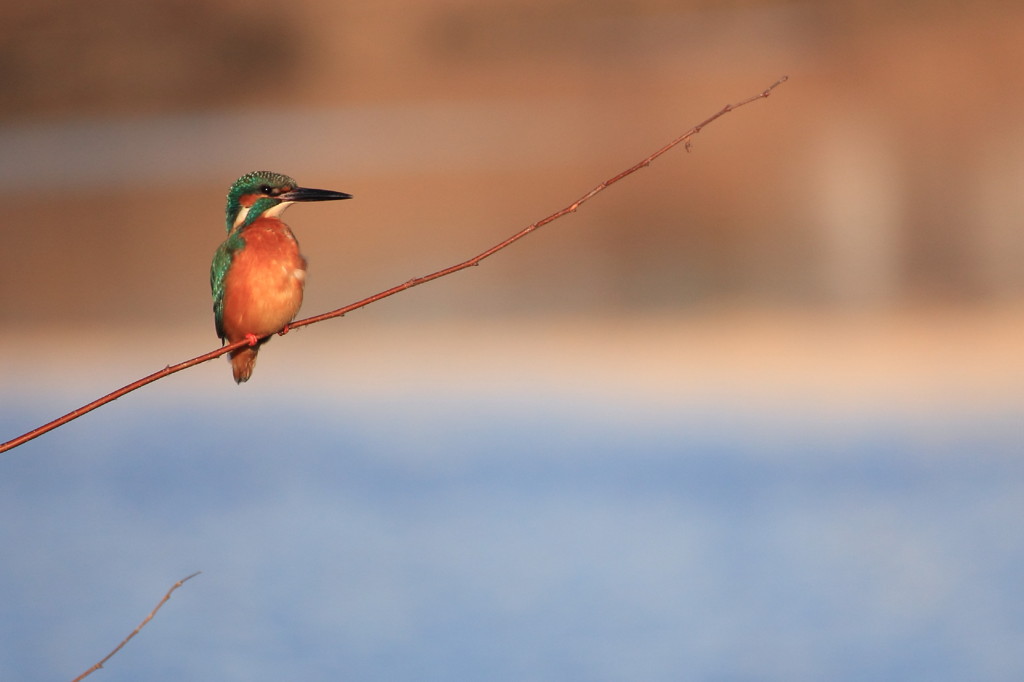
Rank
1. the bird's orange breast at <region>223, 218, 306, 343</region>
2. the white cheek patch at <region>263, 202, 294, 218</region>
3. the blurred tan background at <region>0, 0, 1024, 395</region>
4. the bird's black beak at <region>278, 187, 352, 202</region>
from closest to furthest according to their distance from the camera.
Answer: the bird's black beak at <region>278, 187, 352, 202</region>, the bird's orange breast at <region>223, 218, 306, 343</region>, the white cheek patch at <region>263, 202, 294, 218</region>, the blurred tan background at <region>0, 0, 1024, 395</region>

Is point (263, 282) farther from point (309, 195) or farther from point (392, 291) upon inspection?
point (392, 291)

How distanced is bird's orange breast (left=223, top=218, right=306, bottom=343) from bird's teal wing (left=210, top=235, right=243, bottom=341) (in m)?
0.01

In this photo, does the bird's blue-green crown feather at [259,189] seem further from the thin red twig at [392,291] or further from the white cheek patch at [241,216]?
the thin red twig at [392,291]

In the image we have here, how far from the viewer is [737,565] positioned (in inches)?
143

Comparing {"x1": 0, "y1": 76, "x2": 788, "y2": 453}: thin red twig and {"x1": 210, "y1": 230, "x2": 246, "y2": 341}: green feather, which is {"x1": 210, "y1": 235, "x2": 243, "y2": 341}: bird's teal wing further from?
{"x1": 0, "y1": 76, "x2": 788, "y2": 453}: thin red twig

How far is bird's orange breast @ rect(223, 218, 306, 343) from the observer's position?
1559mm

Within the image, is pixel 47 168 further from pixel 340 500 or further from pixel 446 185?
pixel 340 500

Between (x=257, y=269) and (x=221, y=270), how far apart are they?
11cm

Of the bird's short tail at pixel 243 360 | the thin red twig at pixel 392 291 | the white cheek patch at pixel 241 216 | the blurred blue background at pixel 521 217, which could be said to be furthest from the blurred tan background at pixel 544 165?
the thin red twig at pixel 392 291

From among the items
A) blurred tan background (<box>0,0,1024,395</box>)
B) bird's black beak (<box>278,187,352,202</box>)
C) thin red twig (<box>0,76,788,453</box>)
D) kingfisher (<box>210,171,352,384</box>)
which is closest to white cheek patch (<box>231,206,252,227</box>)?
kingfisher (<box>210,171,352,384</box>)

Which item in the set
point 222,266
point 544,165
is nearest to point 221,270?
point 222,266

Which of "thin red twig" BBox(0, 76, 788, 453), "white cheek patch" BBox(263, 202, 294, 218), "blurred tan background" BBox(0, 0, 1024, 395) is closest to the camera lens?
"thin red twig" BBox(0, 76, 788, 453)

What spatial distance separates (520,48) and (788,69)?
6.87 feet

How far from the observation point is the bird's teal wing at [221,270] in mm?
1649
